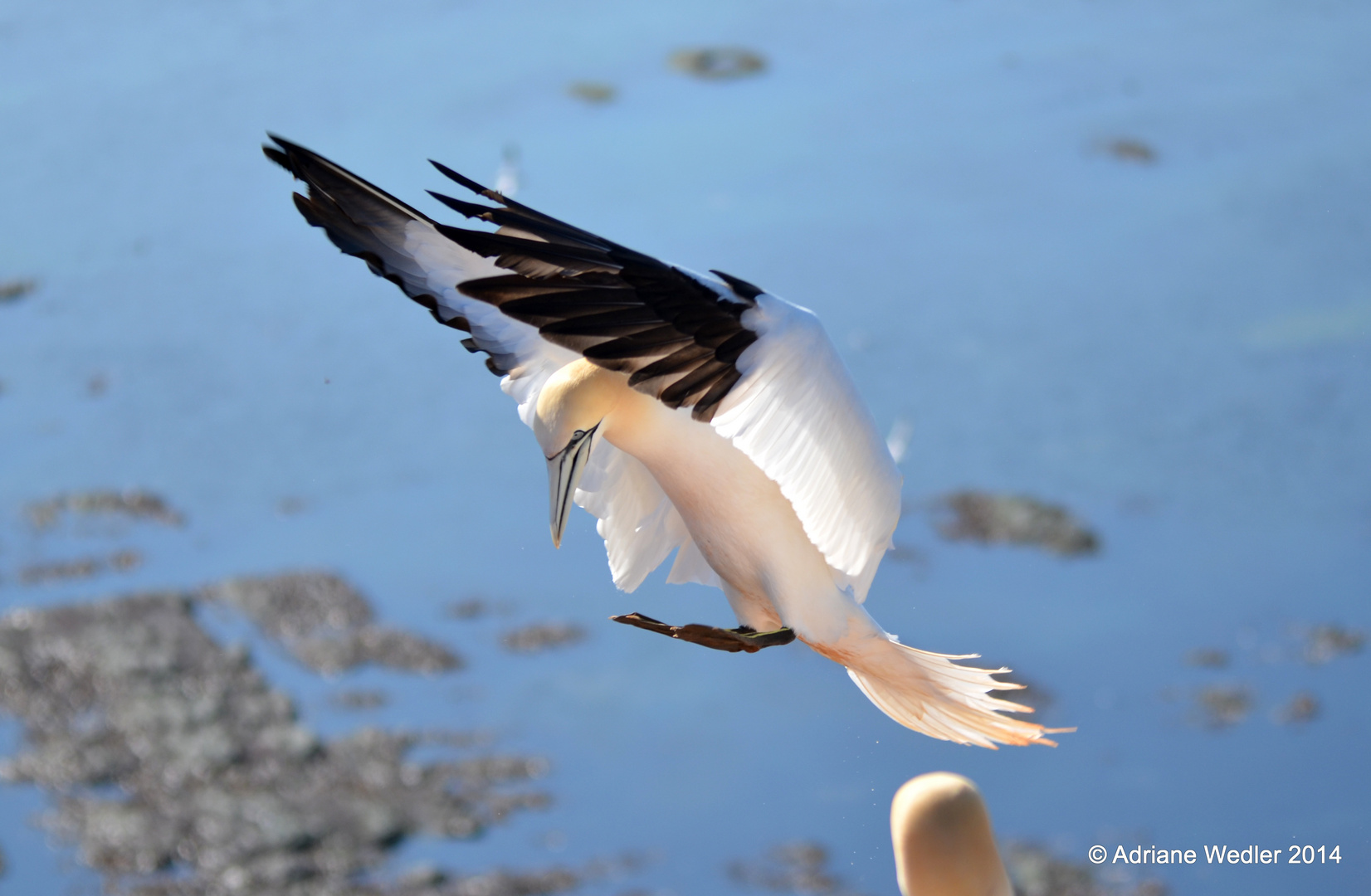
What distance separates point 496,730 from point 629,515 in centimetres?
375

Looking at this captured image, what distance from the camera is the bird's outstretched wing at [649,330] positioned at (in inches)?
51.0

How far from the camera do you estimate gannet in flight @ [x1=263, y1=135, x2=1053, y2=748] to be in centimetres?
131

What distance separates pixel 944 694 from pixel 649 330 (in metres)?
0.64

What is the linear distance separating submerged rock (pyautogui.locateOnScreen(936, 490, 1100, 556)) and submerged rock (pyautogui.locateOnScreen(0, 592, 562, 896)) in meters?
1.82

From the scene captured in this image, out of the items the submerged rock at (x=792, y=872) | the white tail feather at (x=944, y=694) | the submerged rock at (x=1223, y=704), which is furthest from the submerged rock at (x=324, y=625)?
the white tail feather at (x=944, y=694)

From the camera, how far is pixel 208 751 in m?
5.44

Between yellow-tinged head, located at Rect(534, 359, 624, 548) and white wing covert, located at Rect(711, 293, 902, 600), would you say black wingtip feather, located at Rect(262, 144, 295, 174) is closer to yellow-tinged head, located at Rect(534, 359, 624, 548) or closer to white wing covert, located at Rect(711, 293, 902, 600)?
yellow-tinged head, located at Rect(534, 359, 624, 548)

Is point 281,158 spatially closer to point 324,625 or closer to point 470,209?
point 470,209

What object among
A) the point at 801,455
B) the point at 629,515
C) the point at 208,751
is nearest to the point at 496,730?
the point at 208,751

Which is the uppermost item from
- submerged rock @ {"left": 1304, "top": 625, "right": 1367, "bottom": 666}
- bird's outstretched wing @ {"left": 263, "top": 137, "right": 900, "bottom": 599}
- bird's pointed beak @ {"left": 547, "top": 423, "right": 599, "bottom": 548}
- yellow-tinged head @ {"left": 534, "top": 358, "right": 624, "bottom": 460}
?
submerged rock @ {"left": 1304, "top": 625, "right": 1367, "bottom": 666}

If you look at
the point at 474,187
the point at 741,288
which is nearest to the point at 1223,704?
the point at 741,288

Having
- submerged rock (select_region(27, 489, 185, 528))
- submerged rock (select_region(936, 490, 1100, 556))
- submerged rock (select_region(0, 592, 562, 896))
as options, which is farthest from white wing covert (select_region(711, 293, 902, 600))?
submerged rock (select_region(27, 489, 185, 528))

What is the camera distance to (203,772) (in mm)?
5387

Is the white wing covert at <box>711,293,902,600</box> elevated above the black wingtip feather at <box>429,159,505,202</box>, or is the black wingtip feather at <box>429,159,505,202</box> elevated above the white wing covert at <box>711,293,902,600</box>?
the black wingtip feather at <box>429,159,505,202</box>
